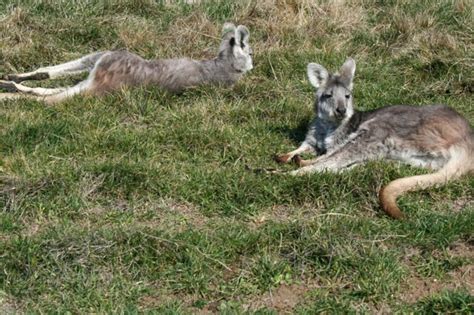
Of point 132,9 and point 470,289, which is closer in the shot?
point 470,289

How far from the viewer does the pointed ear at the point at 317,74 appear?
22.1 feet

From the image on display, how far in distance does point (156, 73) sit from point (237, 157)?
1.86m

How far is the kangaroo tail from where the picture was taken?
5137 millimetres

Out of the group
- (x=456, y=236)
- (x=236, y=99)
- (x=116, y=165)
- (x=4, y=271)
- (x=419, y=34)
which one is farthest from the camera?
(x=419, y=34)

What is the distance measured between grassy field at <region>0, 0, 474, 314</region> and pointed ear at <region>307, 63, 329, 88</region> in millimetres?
467

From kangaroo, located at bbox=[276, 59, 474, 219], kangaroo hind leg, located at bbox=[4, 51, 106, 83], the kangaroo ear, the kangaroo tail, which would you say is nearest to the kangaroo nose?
kangaroo, located at bbox=[276, 59, 474, 219]

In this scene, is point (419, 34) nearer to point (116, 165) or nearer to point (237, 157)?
point (237, 157)

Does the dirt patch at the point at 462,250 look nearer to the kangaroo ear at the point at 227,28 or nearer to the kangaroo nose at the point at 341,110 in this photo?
the kangaroo nose at the point at 341,110

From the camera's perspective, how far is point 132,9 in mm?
9672

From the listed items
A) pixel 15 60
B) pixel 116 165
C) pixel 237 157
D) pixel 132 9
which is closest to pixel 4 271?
pixel 116 165

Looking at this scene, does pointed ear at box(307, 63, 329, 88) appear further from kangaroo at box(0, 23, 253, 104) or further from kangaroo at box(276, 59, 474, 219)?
kangaroo at box(0, 23, 253, 104)

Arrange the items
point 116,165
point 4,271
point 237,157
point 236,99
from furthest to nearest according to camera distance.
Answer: point 236,99, point 237,157, point 116,165, point 4,271

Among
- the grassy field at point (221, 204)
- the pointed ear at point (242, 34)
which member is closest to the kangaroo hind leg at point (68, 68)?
the grassy field at point (221, 204)

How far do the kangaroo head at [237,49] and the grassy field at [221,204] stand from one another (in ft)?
0.49
